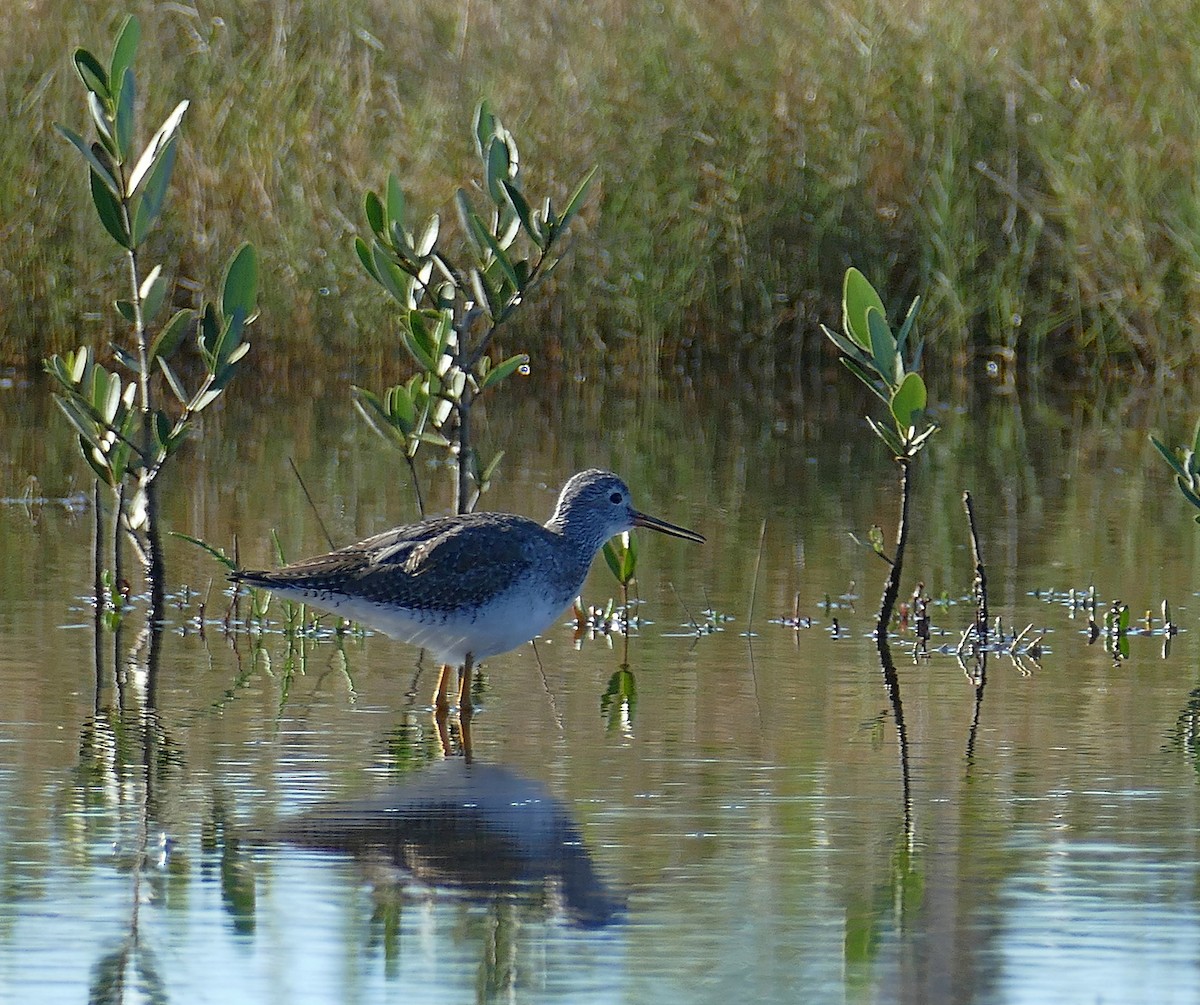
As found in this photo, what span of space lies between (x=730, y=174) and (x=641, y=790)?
37.1 ft

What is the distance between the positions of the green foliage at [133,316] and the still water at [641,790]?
Result: 2.07 ft

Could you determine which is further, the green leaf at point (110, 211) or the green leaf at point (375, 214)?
the green leaf at point (375, 214)

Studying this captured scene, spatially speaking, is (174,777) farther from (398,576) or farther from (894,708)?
(894,708)

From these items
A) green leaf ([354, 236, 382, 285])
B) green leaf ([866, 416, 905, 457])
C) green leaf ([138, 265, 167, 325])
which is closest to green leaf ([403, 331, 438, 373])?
green leaf ([354, 236, 382, 285])

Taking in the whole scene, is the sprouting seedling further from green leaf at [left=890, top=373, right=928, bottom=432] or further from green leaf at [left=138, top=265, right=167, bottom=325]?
green leaf at [left=138, top=265, right=167, bottom=325]

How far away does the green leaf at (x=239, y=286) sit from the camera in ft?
27.3

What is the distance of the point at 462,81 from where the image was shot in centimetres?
1788

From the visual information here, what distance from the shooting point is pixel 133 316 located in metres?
8.62

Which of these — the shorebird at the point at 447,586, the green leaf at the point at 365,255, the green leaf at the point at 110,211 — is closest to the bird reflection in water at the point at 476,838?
the shorebird at the point at 447,586

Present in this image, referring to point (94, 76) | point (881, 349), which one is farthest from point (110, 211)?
point (881, 349)

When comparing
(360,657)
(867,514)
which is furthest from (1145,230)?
(360,657)

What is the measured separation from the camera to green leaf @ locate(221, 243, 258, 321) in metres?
8.34

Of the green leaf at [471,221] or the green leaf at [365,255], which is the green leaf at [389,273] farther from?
the green leaf at [471,221]

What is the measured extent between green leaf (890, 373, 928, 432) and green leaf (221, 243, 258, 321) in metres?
2.33
